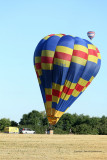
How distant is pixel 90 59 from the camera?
5181 cm

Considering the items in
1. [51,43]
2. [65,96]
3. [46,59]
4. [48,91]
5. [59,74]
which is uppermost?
[51,43]

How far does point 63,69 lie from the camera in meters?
50.0

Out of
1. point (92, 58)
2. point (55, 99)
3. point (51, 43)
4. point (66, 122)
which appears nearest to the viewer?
point (51, 43)

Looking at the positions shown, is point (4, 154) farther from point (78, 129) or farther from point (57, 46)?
point (78, 129)

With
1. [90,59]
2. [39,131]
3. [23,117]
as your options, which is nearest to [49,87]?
[90,59]

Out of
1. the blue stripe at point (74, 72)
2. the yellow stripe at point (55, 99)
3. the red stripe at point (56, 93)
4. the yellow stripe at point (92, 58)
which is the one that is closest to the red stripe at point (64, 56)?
the blue stripe at point (74, 72)

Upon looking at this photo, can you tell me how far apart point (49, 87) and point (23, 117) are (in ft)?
294

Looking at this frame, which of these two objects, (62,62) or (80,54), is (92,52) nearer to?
(80,54)

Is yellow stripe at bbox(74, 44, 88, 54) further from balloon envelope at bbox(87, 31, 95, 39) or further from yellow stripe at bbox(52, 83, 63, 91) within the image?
balloon envelope at bbox(87, 31, 95, 39)

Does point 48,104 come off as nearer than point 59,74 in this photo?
No

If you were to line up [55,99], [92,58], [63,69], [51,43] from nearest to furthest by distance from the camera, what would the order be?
[63,69], [51,43], [55,99], [92,58]

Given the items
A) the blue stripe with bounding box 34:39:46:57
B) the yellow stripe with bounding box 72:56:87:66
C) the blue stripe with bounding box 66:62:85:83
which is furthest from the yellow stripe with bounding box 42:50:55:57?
the blue stripe with bounding box 66:62:85:83

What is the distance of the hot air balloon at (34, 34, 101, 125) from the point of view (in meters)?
50.2

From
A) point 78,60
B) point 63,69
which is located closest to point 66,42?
point 78,60
